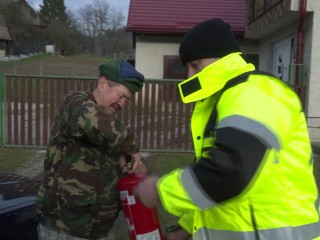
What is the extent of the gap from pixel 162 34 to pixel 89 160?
15.2 meters

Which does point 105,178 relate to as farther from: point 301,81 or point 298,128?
point 301,81

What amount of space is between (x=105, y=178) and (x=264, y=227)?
99cm

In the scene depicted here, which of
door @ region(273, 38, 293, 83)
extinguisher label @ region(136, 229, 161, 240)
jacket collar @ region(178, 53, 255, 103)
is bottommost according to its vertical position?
extinguisher label @ region(136, 229, 161, 240)

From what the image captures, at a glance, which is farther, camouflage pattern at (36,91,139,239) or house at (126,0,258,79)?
house at (126,0,258,79)

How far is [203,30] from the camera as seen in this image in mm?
1980

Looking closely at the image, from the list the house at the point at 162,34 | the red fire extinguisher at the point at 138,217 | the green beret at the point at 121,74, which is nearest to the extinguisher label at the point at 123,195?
the red fire extinguisher at the point at 138,217

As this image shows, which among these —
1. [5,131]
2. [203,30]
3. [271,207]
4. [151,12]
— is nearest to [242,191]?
[271,207]

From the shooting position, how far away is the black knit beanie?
1.96 m

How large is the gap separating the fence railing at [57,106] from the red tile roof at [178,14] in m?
7.97

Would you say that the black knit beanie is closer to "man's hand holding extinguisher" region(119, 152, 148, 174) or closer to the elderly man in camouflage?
the elderly man in camouflage

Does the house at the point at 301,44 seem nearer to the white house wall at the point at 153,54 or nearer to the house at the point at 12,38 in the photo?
the white house wall at the point at 153,54

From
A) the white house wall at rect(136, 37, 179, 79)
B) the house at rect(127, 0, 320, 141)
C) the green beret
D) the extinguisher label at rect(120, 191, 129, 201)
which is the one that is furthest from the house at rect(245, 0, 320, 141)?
the extinguisher label at rect(120, 191, 129, 201)

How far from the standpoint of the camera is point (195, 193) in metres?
1.79

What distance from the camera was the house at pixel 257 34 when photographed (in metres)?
10.5
